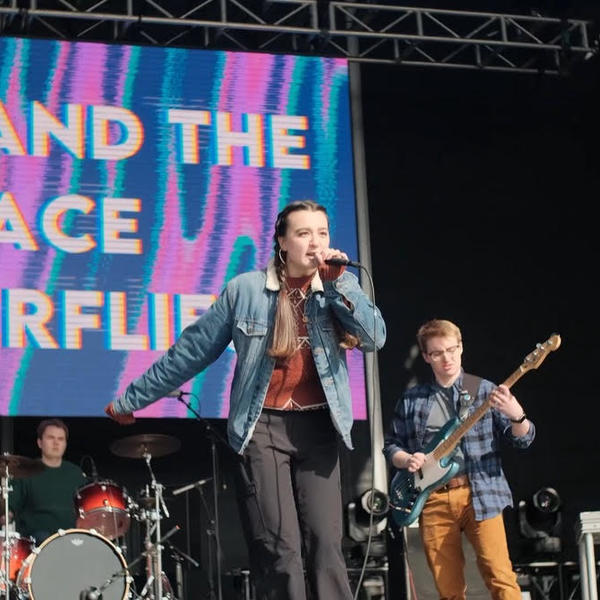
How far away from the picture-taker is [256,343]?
4109mm

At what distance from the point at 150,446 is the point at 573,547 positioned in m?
3.50

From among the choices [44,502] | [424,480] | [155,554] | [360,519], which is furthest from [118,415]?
[44,502]

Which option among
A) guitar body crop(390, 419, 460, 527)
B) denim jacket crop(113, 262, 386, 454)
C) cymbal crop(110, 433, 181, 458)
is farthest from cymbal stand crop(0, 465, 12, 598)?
denim jacket crop(113, 262, 386, 454)

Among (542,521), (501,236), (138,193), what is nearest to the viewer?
(542,521)

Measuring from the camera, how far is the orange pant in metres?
5.45

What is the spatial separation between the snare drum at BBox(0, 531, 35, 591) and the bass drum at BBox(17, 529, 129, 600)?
13cm

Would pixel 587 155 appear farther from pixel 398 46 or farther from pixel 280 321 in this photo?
pixel 280 321

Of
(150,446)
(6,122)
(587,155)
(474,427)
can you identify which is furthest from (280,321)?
(587,155)

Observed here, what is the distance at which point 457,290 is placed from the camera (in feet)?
32.1

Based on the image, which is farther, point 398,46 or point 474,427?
point 398,46

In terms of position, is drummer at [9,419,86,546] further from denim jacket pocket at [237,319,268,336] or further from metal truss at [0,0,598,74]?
denim jacket pocket at [237,319,268,336]

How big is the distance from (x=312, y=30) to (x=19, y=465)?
11.8ft

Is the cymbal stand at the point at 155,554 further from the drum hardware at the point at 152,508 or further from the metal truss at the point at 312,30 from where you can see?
the metal truss at the point at 312,30

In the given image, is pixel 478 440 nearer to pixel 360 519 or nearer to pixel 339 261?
pixel 339 261
